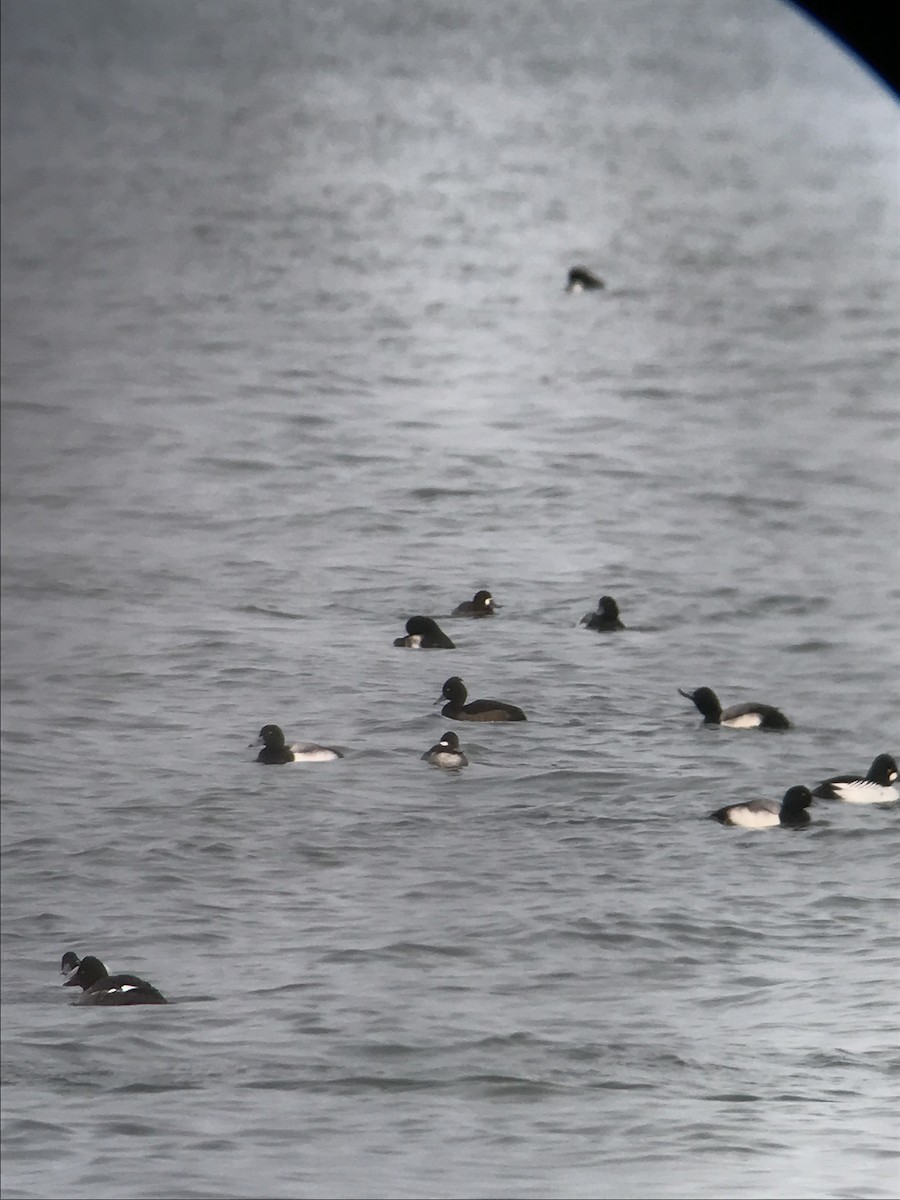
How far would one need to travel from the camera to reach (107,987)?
8.05 metres

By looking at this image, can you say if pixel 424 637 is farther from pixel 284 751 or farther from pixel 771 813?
pixel 771 813

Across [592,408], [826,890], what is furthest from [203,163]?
[826,890]

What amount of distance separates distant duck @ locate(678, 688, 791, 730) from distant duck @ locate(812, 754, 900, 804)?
2.69 ft

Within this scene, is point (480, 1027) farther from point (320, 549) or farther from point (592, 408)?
point (592, 408)

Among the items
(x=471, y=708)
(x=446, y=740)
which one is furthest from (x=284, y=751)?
(x=471, y=708)

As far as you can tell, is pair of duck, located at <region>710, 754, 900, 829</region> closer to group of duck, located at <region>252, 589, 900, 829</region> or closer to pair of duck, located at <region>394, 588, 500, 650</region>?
group of duck, located at <region>252, 589, 900, 829</region>

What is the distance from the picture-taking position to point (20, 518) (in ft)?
49.5

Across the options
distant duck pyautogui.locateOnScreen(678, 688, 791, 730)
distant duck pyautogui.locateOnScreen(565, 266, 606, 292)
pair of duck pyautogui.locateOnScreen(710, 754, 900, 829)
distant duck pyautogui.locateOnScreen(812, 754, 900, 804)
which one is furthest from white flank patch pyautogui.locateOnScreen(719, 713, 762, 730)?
distant duck pyautogui.locateOnScreen(565, 266, 606, 292)

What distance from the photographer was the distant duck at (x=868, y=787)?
A: 397 inches

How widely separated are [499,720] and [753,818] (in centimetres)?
172

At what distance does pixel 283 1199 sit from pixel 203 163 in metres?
21.6

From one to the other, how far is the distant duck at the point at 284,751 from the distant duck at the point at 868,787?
2145 millimetres

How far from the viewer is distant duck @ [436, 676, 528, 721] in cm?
1107

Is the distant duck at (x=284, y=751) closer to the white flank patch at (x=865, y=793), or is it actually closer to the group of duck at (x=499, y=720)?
the group of duck at (x=499, y=720)
